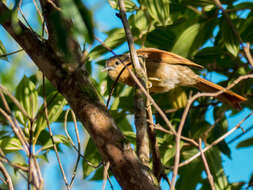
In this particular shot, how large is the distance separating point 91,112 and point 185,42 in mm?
2026

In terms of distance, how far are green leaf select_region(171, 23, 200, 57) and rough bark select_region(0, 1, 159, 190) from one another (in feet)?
6.06

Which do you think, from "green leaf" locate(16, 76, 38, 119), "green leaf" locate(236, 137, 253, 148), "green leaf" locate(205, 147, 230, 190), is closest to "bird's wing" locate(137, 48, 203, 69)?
"green leaf" locate(205, 147, 230, 190)

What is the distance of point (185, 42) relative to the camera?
3.52m

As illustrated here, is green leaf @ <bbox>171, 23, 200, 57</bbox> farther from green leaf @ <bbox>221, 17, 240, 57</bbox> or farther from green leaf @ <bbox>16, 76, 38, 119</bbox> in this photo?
green leaf @ <bbox>16, 76, 38, 119</bbox>

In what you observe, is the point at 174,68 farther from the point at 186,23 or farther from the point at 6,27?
the point at 6,27

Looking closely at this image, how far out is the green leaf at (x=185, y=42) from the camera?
3508 mm

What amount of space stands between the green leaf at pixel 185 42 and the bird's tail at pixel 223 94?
58cm

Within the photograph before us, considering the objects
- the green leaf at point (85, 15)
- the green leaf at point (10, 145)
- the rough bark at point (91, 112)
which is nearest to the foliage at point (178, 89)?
the green leaf at point (10, 145)

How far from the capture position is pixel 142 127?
1896 mm

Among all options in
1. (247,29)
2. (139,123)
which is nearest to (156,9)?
(247,29)

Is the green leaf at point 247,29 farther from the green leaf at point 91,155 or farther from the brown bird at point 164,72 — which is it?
the green leaf at point 91,155

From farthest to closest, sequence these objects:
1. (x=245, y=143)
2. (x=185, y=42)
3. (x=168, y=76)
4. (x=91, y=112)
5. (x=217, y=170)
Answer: (x=168, y=76)
(x=245, y=143)
(x=185, y=42)
(x=217, y=170)
(x=91, y=112)

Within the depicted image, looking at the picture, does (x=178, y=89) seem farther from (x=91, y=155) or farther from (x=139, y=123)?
(x=139, y=123)

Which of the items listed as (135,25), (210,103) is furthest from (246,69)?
(135,25)
